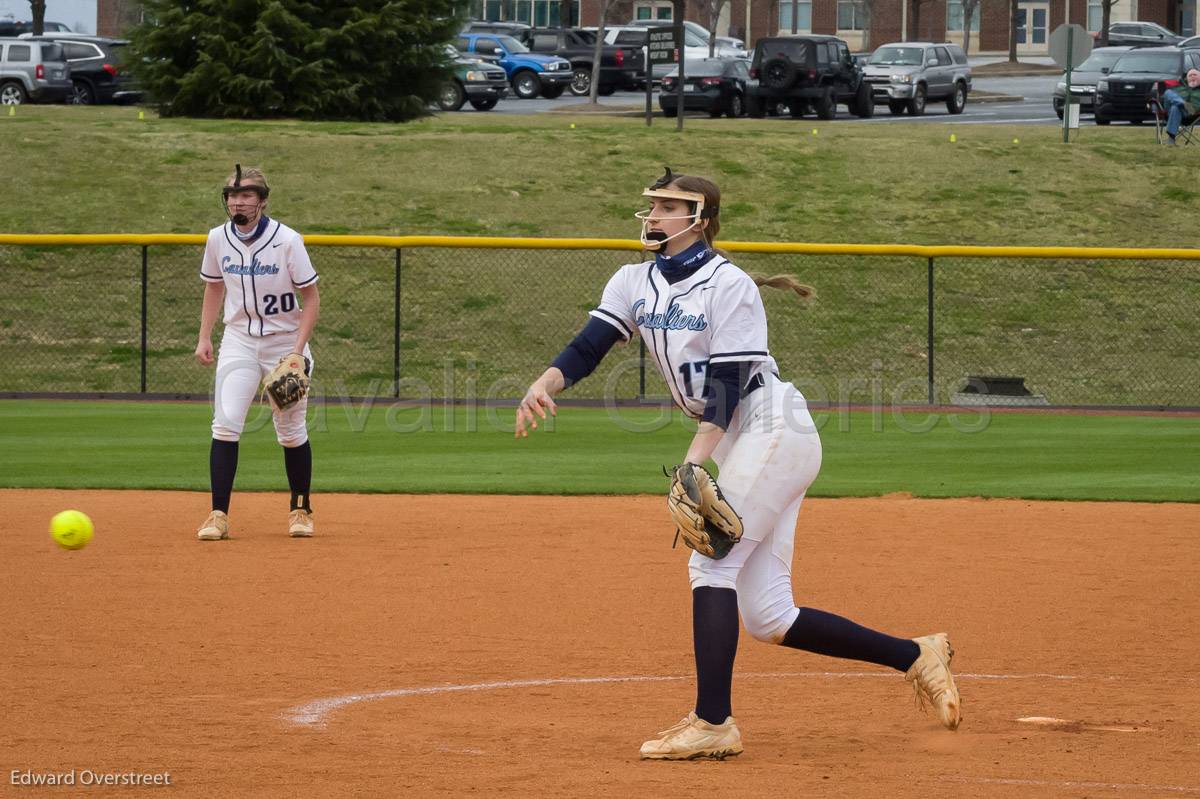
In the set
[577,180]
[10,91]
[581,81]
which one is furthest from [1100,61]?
[10,91]

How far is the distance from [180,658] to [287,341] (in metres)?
2.89

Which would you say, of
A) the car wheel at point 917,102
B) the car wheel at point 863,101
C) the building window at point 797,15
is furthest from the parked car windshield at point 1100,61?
the building window at point 797,15

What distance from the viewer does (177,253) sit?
21625 mm

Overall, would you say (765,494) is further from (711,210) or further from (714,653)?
(711,210)

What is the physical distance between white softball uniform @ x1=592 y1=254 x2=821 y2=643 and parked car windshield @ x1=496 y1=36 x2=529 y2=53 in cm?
4243

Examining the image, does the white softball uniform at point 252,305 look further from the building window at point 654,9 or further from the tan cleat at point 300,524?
the building window at point 654,9

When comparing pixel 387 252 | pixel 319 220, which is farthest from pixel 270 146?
pixel 387 252

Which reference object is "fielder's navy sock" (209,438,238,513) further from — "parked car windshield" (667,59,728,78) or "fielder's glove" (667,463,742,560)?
"parked car windshield" (667,59,728,78)

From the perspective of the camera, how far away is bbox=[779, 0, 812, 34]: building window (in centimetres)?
7069

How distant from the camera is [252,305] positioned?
29.2 feet

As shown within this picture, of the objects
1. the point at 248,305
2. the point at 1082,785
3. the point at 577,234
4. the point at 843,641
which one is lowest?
the point at 1082,785

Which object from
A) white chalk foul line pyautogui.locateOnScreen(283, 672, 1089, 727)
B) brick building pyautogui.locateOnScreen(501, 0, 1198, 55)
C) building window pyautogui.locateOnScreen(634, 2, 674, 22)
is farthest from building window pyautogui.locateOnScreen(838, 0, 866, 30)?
white chalk foul line pyautogui.locateOnScreen(283, 672, 1089, 727)

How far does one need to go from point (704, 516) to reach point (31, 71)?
36.3 meters

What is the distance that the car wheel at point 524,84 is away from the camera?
4584 centimetres
